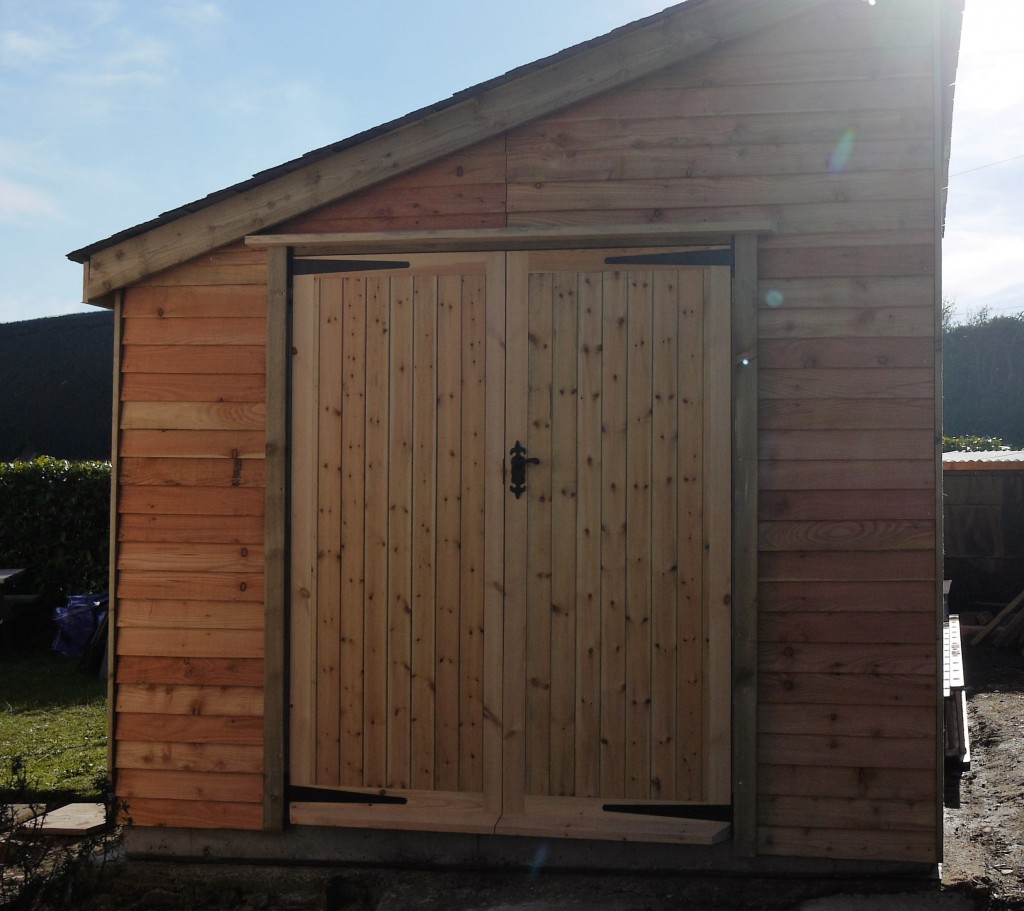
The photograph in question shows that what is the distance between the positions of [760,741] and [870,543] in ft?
→ 2.89

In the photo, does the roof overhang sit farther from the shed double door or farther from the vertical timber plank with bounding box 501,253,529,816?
the vertical timber plank with bounding box 501,253,529,816

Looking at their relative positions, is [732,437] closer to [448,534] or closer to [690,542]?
[690,542]

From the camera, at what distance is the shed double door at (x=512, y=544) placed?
4.12 meters

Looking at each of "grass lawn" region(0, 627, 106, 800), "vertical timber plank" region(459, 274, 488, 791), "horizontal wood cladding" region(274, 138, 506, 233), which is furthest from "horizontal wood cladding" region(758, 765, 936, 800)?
"grass lawn" region(0, 627, 106, 800)

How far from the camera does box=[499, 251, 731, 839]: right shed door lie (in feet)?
13.5

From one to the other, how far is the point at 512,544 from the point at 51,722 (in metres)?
4.33

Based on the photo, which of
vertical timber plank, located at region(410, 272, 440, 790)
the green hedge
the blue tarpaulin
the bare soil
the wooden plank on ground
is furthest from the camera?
the green hedge

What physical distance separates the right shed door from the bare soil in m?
0.22

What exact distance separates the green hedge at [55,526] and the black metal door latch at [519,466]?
747cm

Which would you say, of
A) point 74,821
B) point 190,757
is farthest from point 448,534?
point 74,821

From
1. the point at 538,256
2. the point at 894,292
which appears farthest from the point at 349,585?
the point at 894,292

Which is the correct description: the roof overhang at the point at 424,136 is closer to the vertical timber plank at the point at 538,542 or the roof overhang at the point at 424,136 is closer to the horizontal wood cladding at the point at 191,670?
the vertical timber plank at the point at 538,542

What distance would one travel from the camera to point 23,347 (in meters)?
17.7

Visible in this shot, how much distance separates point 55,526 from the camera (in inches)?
419
